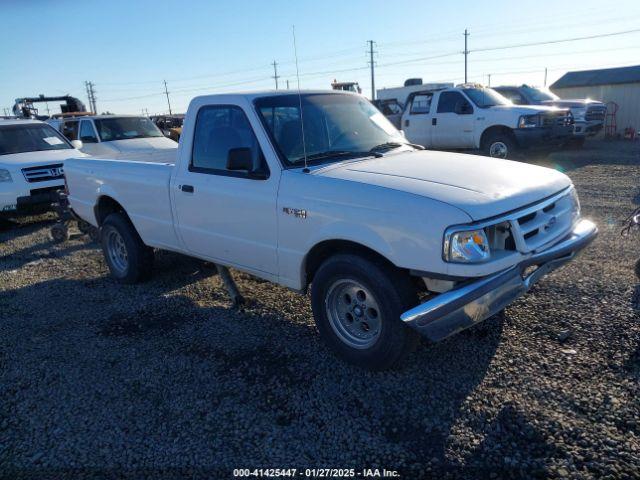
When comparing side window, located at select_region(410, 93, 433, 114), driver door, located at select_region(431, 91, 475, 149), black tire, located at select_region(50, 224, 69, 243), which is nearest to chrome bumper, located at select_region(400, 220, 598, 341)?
black tire, located at select_region(50, 224, 69, 243)

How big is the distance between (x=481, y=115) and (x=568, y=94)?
613 inches

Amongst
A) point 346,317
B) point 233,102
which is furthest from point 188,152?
point 346,317

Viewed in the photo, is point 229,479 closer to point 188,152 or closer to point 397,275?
point 397,275

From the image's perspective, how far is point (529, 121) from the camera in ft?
39.3

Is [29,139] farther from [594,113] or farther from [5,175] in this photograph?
[594,113]

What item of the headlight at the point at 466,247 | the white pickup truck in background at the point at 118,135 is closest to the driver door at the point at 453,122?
the white pickup truck in background at the point at 118,135

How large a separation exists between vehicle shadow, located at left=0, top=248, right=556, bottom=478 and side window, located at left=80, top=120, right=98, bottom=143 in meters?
7.76

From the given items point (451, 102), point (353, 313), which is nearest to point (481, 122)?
point (451, 102)

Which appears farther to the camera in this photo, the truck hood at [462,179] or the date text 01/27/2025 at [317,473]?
the truck hood at [462,179]

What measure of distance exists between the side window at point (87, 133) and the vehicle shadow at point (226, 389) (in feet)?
25.5

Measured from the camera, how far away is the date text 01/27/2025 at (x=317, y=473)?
8.61 ft

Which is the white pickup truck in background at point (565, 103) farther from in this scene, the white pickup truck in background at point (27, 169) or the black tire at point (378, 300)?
the black tire at point (378, 300)

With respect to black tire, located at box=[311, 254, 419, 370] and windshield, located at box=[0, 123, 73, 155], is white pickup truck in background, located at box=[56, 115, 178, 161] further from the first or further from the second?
black tire, located at box=[311, 254, 419, 370]

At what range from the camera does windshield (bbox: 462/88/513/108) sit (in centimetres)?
1293
